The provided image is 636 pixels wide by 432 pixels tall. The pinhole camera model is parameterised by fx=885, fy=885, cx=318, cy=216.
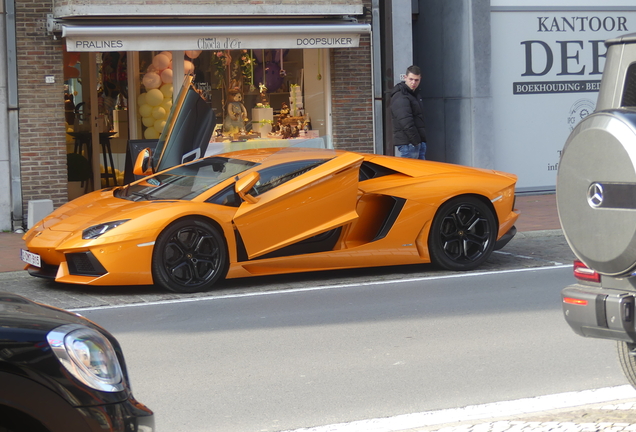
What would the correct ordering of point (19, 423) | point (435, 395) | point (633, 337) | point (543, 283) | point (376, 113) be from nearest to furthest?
point (19, 423)
point (633, 337)
point (435, 395)
point (543, 283)
point (376, 113)

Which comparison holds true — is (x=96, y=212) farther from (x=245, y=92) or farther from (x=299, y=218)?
(x=245, y=92)

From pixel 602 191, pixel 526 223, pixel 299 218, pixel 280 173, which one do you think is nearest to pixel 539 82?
pixel 526 223

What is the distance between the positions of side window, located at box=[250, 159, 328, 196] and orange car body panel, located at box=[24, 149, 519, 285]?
0.07 meters

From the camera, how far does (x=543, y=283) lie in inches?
335

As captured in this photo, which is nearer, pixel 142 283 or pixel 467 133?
pixel 142 283

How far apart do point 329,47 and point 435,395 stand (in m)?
9.58

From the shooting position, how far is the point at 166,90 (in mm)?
14773

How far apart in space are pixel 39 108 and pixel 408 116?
5.51m

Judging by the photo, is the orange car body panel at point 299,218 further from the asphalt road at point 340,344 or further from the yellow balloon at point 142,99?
the yellow balloon at point 142,99

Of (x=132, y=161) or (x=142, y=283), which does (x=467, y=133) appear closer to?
(x=132, y=161)

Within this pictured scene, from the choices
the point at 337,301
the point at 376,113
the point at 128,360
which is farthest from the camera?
the point at 376,113

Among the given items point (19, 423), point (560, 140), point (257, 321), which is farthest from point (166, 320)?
point (560, 140)

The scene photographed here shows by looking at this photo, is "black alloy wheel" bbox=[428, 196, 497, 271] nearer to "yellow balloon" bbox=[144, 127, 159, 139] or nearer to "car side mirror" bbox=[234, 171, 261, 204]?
"car side mirror" bbox=[234, 171, 261, 204]

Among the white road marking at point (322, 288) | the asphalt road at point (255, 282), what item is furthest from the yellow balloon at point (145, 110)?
the white road marking at point (322, 288)
